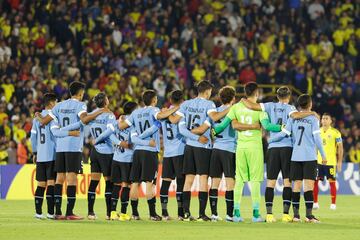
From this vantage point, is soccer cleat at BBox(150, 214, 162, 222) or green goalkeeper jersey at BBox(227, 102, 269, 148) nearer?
green goalkeeper jersey at BBox(227, 102, 269, 148)

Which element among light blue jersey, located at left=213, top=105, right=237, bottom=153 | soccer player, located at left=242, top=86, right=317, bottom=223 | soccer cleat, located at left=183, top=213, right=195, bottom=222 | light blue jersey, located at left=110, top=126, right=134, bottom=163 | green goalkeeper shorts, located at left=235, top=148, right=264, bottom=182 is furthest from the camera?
light blue jersey, located at left=110, top=126, right=134, bottom=163

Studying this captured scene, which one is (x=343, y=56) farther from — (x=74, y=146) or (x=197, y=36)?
(x=74, y=146)

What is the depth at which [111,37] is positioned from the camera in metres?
37.2

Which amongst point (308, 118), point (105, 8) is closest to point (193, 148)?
point (308, 118)

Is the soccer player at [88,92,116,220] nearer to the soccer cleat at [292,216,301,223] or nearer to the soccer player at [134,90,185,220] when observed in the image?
the soccer player at [134,90,185,220]

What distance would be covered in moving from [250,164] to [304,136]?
114 centimetres

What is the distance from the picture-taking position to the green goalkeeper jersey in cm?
1952

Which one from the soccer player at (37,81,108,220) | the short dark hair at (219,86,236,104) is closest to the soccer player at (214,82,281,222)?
the short dark hair at (219,86,236,104)

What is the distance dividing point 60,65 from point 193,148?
1533 cm

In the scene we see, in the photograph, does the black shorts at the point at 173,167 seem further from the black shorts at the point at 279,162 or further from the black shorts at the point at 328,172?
the black shorts at the point at 328,172

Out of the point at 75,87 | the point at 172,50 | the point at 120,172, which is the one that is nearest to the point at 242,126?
the point at 120,172

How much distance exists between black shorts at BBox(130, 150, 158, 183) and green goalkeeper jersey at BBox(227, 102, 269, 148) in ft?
5.84

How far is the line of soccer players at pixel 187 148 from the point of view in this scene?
64.5 ft

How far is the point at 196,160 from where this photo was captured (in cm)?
2012
